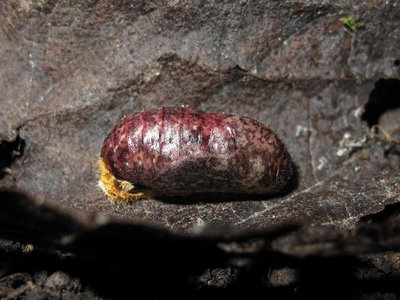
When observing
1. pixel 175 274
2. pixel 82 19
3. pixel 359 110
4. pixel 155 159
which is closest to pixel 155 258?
pixel 175 274

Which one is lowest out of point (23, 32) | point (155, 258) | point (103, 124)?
point (155, 258)

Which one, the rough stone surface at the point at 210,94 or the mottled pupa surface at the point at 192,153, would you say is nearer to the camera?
the mottled pupa surface at the point at 192,153

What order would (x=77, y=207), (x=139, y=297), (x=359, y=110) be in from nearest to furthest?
(x=139, y=297)
(x=77, y=207)
(x=359, y=110)

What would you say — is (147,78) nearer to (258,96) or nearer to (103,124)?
(103,124)

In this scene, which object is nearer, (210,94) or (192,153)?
(192,153)

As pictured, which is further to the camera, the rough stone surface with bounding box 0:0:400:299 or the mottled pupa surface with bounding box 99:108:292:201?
the rough stone surface with bounding box 0:0:400:299

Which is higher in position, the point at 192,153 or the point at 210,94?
the point at 210,94

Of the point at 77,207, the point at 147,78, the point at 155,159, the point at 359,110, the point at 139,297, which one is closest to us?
the point at 139,297

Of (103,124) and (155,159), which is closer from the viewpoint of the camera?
(155,159)
